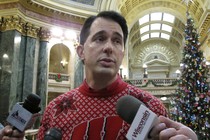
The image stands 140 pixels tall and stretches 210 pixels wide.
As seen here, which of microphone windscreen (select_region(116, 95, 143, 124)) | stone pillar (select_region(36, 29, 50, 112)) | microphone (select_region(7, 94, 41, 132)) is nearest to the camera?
microphone windscreen (select_region(116, 95, 143, 124))

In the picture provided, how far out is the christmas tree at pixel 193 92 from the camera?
268 inches

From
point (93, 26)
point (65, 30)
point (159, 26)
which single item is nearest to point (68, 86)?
point (65, 30)

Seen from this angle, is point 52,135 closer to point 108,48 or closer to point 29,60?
point 108,48

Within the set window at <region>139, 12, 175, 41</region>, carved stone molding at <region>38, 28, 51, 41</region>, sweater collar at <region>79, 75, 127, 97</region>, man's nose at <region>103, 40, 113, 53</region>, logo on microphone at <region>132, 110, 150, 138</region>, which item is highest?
window at <region>139, 12, 175, 41</region>

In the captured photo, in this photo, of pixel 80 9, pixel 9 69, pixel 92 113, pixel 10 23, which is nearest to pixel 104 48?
pixel 92 113

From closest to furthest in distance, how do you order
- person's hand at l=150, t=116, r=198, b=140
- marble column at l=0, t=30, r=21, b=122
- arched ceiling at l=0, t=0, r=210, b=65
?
person's hand at l=150, t=116, r=198, b=140
marble column at l=0, t=30, r=21, b=122
arched ceiling at l=0, t=0, r=210, b=65

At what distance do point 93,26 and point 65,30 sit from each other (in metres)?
13.3

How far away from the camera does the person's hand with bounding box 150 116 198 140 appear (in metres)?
0.76

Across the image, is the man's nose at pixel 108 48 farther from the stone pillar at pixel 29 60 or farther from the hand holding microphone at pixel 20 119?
the stone pillar at pixel 29 60

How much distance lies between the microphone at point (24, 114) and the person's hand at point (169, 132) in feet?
1.96

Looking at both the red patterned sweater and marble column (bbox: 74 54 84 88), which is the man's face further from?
marble column (bbox: 74 54 84 88)

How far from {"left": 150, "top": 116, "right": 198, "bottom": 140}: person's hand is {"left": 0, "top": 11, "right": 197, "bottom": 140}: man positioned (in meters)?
0.53

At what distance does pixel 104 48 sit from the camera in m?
1.40

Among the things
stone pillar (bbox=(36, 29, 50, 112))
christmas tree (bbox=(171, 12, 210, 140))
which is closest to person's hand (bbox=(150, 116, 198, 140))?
christmas tree (bbox=(171, 12, 210, 140))
